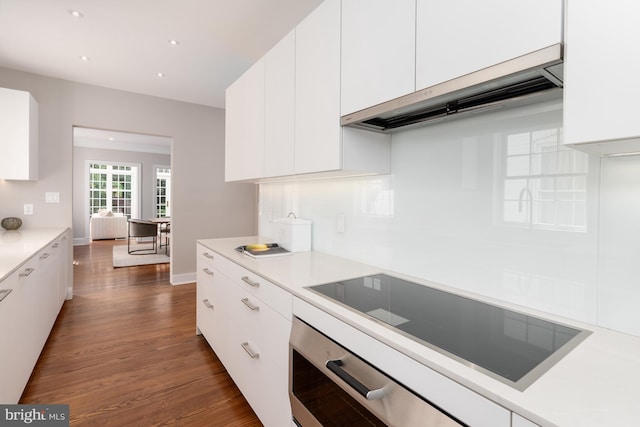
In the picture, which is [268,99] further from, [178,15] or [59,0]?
[59,0]

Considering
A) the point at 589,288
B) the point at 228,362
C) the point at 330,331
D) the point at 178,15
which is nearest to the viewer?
the point at 589,288

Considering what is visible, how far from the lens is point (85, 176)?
27.2 feet

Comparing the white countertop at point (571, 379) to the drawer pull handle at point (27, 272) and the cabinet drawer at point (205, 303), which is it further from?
the drawer pull handle at point (27, 272)

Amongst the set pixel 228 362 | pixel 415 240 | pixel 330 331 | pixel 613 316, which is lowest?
pixel 228 362

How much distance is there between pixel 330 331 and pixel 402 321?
258mm

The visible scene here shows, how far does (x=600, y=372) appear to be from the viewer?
71cm

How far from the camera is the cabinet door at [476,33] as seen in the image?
82 centimetres

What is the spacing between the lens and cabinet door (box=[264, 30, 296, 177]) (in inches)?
73.9

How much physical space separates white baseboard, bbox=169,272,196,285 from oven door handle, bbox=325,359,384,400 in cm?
404

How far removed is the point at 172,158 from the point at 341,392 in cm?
432

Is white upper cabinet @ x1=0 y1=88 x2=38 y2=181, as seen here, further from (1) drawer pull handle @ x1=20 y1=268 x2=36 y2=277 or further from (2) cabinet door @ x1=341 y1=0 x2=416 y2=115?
(2) cabinet door @ x1=341 y1=0 x2=416 y2=115

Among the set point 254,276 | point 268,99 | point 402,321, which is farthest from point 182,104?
point 402,321

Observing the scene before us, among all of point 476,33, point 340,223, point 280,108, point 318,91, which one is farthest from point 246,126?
point 476,33

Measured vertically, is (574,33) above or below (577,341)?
above
